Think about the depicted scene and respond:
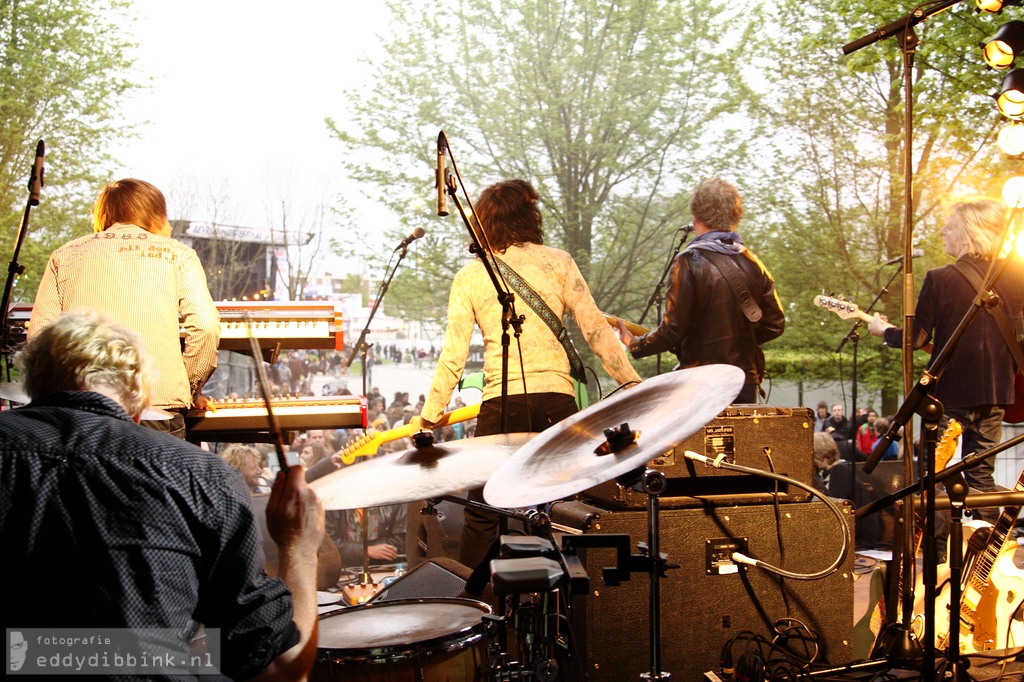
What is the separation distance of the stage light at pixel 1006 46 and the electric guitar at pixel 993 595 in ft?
7.45

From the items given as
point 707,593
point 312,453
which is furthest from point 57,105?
point 707,593

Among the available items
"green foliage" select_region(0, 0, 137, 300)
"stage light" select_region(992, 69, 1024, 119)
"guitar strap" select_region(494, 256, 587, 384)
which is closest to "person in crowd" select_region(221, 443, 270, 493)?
"guitar strap" select_region(494, 256, 587, 384)

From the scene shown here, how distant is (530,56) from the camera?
14.5 metres

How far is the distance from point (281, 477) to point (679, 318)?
2.87m

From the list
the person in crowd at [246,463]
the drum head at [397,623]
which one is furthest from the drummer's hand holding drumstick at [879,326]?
the person in crowd at [246,463]

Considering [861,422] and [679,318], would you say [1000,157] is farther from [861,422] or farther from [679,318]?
[679,318]

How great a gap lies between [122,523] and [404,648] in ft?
3.22

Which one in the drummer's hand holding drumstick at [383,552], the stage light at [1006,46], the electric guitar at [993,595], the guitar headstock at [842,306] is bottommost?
the drummer's hand holding drumstick at [383,552]

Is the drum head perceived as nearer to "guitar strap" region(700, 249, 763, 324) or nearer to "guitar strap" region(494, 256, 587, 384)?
"guitar strap" region(494, 256, 587, 384)

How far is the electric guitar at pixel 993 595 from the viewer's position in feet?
12.2

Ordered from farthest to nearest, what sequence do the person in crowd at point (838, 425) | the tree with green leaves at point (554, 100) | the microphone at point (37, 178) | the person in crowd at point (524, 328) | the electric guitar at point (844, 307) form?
1. the tree with green leaves at point (554, 100)
2. the person in crowd at point (838, 425)
3. the electric guitar at point (844, 307)
4. the microphone at point (37, 178)
5. the person in crowd at point (524, 328)

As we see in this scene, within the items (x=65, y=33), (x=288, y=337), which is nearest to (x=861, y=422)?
(x=288, y=337)

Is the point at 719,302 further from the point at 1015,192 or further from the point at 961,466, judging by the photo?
the point at 961,466

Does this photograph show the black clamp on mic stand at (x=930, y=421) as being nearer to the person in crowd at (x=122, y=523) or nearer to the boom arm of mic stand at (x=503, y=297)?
the boom arm of mic stand at (x=503, y=297)
